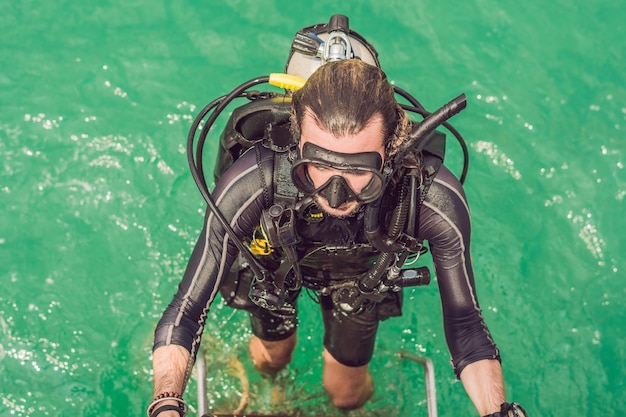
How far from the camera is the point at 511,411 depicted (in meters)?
2.29

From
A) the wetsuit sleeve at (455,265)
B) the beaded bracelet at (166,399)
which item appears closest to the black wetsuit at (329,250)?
the wetsuit sleeve at (455,265)

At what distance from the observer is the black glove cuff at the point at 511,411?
7.42ft

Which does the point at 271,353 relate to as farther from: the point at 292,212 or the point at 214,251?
the point at 292,212

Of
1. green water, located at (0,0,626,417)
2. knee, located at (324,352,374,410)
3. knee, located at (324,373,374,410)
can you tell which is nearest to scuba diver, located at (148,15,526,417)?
knee, located at (324,352,374,410)

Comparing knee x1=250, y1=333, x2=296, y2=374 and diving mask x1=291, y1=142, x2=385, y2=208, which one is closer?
diving mask x1=291, y1=142, x2=385, y2=208

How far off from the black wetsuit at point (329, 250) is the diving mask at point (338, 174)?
27 cm

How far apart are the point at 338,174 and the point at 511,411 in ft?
3.45

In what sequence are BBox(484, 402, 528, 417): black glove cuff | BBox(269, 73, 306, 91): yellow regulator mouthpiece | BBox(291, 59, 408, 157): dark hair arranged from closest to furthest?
BBox(291, 59, 408, 157): dark hair, BBox(484, 402, 528, 417): black glove cuff, BBox(269, 73, 306, 91): yellow regulator mouthpiece

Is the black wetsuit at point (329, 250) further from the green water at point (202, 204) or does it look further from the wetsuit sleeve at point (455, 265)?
the green water at point (202, 204)

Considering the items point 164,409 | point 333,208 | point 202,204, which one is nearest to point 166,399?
point 164,409

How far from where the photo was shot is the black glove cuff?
2262 millimetres

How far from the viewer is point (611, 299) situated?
459cm

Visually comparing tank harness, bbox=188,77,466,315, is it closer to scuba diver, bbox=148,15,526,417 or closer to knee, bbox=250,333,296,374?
scuba diver, bbox=148,15,526,417

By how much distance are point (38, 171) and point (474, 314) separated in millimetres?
3462
